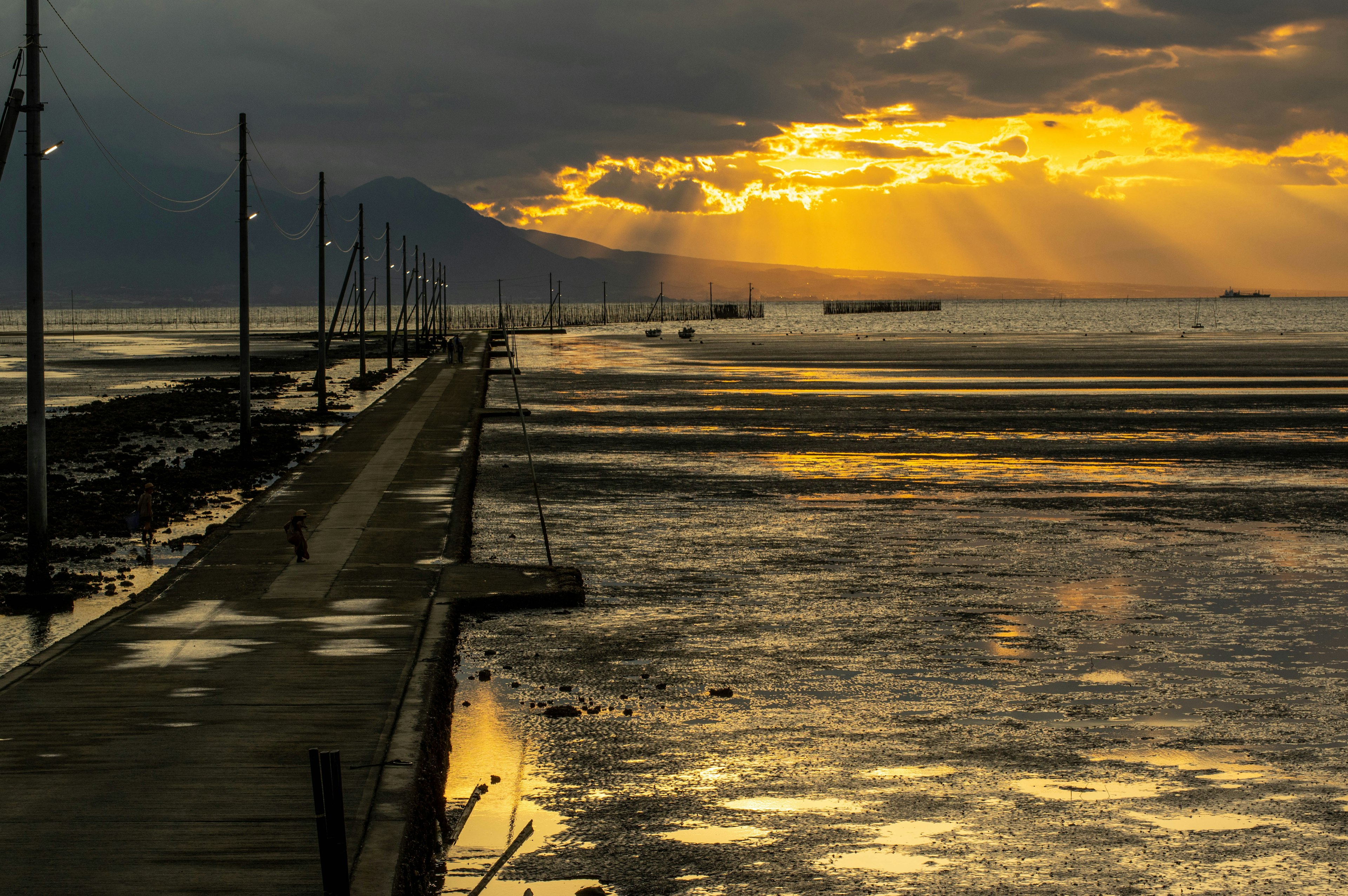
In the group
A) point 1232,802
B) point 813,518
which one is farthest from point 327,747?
point 813,518

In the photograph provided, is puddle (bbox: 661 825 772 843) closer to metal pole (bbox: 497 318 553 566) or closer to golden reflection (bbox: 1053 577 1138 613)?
golden reflection (bbox: 1053 577 1138 613)

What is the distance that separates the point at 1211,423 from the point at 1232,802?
33.1m

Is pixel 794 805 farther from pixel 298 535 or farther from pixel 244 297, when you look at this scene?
pixel 244 297

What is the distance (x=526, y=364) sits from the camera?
3169 inches

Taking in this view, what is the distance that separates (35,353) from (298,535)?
3.60m

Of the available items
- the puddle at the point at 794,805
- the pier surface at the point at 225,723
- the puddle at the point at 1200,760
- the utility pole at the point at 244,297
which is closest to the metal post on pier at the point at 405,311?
the utility pole at the point at 244,297

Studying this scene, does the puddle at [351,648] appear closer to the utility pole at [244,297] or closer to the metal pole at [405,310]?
the utility pole at [244,297]

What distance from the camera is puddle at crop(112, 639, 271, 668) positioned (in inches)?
462

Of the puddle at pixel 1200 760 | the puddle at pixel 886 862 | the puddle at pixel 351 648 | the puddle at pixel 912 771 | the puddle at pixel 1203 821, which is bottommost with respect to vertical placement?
the puddle at pixel 886 862

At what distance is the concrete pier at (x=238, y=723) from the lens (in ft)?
24.7

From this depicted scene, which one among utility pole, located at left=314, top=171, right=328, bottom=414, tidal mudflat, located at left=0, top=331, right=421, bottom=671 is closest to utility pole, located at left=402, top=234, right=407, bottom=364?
tidal mudflat, located at left=0, top=331, right=421, bottom=671

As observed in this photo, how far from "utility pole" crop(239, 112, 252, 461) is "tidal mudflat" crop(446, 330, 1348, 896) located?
542 centimetres

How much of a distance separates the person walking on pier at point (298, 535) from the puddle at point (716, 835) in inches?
352

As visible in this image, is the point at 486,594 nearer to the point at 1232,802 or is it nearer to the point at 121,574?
the point at 121,574
